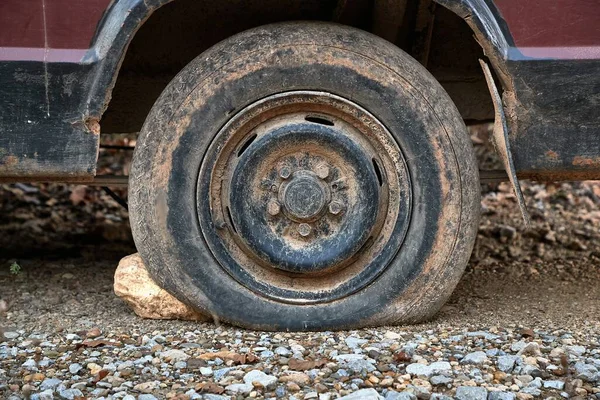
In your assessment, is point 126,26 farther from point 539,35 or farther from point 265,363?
point 539,35

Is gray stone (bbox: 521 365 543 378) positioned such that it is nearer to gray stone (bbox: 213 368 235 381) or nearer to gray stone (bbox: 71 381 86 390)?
gray stone (bbox: 213 368 235 381)

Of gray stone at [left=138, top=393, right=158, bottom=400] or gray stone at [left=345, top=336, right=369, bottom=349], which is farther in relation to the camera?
gray stone at [left=345, top=336, right=369, bottom=349]

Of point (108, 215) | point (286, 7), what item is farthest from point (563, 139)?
point (108, 215)

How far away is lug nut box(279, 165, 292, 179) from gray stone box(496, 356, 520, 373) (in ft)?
3.15

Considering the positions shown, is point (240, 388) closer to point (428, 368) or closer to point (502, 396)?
point (428, 368)

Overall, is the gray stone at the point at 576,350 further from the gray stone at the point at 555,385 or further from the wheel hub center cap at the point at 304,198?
the wheel hub center cap at the point at 304,198

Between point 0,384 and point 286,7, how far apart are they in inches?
66.8

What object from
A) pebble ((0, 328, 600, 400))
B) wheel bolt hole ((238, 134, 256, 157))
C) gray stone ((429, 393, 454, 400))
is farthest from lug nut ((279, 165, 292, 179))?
gray stone ((429, 393, 454, 400))

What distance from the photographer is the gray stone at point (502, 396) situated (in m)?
2.67

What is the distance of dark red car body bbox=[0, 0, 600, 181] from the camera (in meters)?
3.18

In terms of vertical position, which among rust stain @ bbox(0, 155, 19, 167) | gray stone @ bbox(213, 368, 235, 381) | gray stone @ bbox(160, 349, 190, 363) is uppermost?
rust stain @ bbox(0, 155, 19, 167)

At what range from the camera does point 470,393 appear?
2.69m

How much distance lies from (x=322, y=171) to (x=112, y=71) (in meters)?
0.80

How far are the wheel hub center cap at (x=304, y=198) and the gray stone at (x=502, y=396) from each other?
3.04 feet
